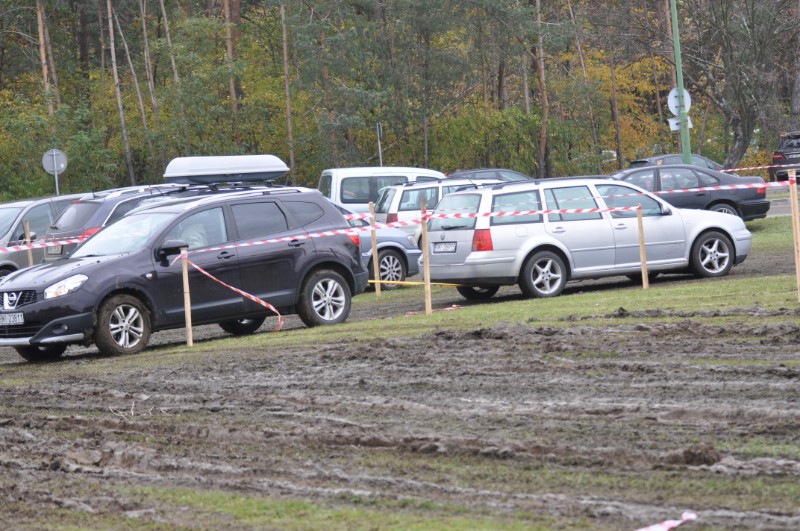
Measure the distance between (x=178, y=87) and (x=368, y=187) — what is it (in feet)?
64.4

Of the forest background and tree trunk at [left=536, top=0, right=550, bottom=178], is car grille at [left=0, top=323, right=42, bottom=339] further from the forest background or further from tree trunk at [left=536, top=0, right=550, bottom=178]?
tree trunk at [left=536, top=0, right=550, bottom=178]

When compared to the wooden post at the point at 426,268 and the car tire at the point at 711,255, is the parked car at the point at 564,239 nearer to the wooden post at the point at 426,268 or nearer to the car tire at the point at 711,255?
the car tire at the point at 711,255

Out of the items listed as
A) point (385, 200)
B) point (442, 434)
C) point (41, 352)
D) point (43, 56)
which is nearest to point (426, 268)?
point (41, 352)

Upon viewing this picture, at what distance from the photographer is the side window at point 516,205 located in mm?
16875

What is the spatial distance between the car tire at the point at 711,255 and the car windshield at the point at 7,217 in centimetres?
1306

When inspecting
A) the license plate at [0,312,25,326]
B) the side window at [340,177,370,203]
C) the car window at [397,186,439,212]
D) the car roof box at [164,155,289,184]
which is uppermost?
the car roof box at [164,155,289,184]

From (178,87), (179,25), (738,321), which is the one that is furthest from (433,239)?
(179,25)

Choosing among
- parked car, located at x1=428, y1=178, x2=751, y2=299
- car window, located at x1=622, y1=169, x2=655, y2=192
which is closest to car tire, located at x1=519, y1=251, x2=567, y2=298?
parked car, located at x1=428, y1=178, x2=751, y2=299

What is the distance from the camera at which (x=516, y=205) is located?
1709cm

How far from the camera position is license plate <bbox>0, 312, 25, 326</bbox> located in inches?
531

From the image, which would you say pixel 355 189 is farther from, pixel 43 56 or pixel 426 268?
pixel 43 56

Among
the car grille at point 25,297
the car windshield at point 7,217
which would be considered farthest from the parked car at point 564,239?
the car windshield at point 7,217

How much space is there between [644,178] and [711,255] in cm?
784

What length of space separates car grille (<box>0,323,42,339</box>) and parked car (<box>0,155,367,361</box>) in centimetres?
1
